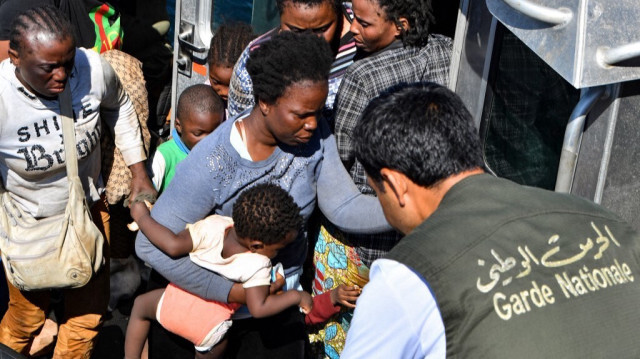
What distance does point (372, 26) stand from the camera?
10.6 ft

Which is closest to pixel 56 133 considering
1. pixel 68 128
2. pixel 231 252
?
pixel 68 128

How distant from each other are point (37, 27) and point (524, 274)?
2206 millimetres

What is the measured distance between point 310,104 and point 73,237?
128 centimetres

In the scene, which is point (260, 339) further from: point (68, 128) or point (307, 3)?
point (307, 3)

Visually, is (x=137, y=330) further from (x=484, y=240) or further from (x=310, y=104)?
(x=484, y=240)

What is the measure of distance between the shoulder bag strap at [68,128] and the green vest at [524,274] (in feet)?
6.31

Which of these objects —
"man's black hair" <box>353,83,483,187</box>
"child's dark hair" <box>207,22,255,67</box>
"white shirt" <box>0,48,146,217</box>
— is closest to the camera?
"man's black hair" <box>353,83,483,187</box>

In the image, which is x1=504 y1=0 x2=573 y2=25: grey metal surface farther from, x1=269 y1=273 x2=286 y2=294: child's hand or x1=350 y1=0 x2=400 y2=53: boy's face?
x1=269 y1=273 x2=286 y2=294: child's hand

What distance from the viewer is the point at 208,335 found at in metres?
3.06

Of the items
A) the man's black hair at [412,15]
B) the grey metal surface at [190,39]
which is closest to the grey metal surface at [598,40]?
the man's black hair at [412,15]

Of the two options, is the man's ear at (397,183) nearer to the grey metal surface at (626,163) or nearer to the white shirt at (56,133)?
the grey metal surface at (626,163)

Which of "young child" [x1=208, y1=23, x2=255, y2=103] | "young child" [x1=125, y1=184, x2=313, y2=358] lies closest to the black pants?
"young child" [x1=125, y1=184, x2=313, y2=358]

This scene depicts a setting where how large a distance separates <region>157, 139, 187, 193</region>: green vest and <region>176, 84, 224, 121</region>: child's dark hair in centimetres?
16

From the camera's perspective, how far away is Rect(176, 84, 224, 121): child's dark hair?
384 centimetres
